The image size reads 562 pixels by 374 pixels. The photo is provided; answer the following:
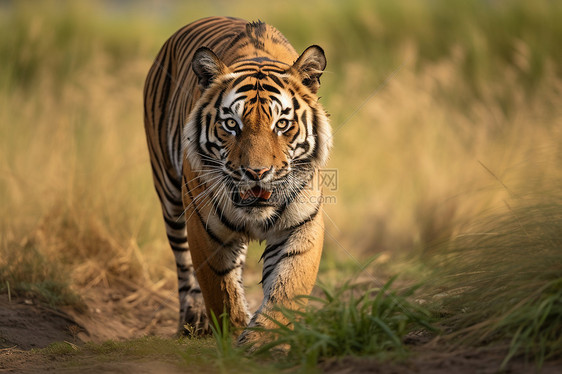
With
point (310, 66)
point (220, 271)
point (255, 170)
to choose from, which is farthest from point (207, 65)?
point (220, 271)

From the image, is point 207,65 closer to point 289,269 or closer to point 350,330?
point 289,269

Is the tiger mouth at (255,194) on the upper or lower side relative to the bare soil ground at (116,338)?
upper

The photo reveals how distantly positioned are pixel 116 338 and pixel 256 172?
196cm

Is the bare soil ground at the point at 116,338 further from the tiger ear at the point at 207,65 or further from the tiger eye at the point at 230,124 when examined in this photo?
the tiger ear at the point at 207,65

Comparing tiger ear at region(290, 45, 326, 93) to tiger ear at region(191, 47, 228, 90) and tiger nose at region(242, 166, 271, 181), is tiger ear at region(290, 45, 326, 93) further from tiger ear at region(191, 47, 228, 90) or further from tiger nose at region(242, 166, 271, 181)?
tiger nose at region(242, 166, 271, 181)

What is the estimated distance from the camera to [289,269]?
3.61 meters

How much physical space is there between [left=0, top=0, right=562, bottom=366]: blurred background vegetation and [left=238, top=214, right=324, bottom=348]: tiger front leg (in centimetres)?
36

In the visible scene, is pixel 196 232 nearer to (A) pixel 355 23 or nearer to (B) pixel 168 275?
(B) pixel 168 275

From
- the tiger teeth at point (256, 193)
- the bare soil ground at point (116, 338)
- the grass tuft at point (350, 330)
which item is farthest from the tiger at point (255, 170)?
the bare soil ground at point (116, 338)

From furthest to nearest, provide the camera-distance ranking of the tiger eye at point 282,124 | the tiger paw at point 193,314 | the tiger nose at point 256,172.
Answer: the tiger paw at point 193,314
the tiger eye at point 282,124
the tiger nose at point 256,172

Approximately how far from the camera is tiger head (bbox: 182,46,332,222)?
11.3 feet

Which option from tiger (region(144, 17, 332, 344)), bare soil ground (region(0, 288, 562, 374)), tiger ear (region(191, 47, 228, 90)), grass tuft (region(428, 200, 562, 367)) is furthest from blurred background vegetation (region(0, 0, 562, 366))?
tiger ear (region(191, 47, 228, 90))

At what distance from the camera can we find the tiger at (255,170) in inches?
137

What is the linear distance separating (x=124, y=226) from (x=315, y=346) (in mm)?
3773
